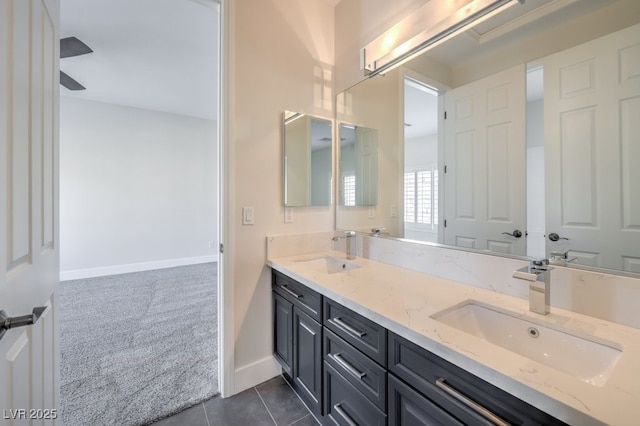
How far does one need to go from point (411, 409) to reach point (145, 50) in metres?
3.76

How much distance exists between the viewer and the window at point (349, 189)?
2.11 m

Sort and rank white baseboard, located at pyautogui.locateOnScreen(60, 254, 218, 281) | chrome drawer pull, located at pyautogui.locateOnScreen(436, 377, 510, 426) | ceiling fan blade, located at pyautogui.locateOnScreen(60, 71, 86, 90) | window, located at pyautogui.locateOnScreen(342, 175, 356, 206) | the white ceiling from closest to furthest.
Result: chrome drawer pull, located at pyautogui.locateOnScreen(436, 377, 510, 426)
window, located at pyautogui.locateOnScreen(342, 175, 356, 206)
the white ceiling
ceiling fan blade, located at pyautogui.locateOnScreen(60, 71, 86, 90)
white baseboard, located at pyautogui.locateOnScreen(60, 254, 218, 281)

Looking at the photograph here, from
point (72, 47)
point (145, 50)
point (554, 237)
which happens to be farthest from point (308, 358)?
point (72, 47)

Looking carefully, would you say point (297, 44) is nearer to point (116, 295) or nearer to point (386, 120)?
point (386, 120)

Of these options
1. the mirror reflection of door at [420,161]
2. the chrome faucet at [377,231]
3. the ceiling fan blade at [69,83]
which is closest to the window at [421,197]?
the mirror reflection of door at [420,161]

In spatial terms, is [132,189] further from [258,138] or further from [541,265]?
[541,265]

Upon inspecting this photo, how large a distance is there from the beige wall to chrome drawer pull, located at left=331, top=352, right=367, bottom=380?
764 millimetres

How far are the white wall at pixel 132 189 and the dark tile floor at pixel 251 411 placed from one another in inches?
116

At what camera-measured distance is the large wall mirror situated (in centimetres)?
92

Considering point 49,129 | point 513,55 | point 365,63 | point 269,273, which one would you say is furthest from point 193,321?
point 513,55

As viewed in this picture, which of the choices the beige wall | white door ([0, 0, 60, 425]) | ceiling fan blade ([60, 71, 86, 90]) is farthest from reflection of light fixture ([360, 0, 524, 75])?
ceiling fan blade ([60, 71, 86, 90])

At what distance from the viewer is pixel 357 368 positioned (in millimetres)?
1113

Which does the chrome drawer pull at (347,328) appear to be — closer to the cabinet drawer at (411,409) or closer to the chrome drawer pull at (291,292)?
the cabinet drawer at (411,409)

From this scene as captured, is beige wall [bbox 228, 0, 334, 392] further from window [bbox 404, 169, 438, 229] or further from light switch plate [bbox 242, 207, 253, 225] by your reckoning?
window [bbox 404, 169, 438, 229]
